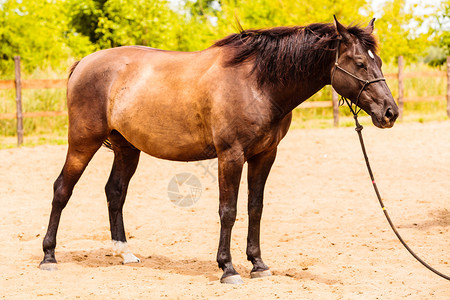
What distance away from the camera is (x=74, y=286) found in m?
4.53

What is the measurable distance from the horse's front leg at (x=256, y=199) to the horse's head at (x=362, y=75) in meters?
0.85

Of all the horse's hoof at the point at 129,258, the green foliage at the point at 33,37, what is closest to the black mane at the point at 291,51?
the horse's hoof at the point at 129,258

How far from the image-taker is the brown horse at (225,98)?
4.39m

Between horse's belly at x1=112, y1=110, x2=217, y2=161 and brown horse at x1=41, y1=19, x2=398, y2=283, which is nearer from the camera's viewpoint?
brown horse at x1=41, y1=19, x2=398, y2=283

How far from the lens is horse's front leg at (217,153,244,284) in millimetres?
4555

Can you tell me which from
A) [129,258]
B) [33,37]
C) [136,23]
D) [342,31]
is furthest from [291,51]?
[33,37]

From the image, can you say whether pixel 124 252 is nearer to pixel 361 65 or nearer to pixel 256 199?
pixel 256 199

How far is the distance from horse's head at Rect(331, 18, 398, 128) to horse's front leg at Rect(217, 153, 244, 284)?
0.99m

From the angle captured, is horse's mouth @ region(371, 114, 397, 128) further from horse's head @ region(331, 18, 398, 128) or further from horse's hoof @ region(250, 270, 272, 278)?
horse's hoof @ region(250, 270, 272, 278)

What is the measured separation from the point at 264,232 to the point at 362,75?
8.46 feet

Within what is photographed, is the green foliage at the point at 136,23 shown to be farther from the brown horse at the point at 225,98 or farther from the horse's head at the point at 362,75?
the horse's head at the point at 362,75

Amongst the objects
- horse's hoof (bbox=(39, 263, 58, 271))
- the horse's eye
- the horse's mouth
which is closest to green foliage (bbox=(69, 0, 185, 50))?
horse's hoof (bbox=(39, 263, 58, 271))

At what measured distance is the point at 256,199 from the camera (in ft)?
16.2

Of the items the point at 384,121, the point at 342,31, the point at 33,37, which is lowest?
the point at 384,121
